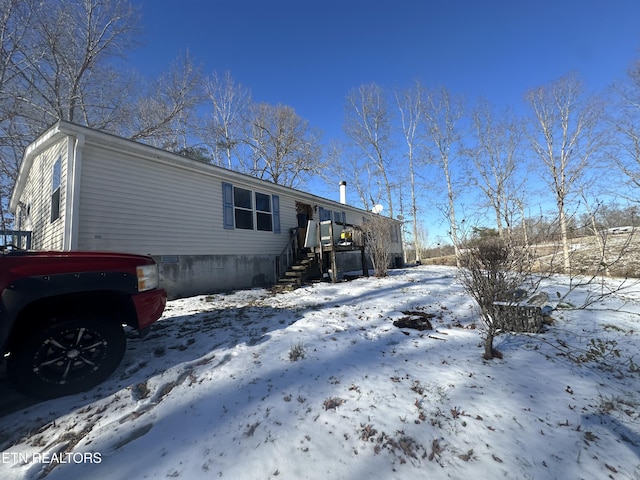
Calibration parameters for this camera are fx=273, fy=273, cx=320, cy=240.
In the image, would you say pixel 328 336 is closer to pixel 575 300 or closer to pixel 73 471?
pixel 73 471

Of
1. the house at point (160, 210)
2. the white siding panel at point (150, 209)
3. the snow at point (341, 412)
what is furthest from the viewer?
the white siding panel at point (150, 209)

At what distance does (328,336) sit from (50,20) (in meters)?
19.8

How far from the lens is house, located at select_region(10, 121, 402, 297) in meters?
6.02

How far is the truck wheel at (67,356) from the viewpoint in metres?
2.42

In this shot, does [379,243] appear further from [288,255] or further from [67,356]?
[67,356]

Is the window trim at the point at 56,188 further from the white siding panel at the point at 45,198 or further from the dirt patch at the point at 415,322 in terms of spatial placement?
the dirt patch at the point at 415,322

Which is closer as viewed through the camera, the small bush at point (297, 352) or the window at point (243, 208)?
the small bush at point (297, 352)

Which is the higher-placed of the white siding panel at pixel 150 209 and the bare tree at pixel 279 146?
the bare tree at pixel 279 146

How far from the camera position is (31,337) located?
2.43 metres

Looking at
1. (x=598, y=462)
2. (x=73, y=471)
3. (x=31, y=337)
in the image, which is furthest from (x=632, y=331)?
(x=31, y=337)

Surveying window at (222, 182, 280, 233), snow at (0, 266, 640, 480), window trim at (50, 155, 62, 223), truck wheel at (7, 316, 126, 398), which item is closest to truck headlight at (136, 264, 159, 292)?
truck wheel at (7, 316, 126, 398)

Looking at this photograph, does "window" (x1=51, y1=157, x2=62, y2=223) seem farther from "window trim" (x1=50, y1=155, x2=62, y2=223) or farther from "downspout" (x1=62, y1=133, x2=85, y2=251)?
"downspout" (x1=62, y1=133, x2=85, y2=251)

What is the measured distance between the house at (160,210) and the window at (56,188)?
0.08 feet

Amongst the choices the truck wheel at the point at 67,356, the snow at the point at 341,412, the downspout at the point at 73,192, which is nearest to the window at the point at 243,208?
the downspout at the point at 73,192
